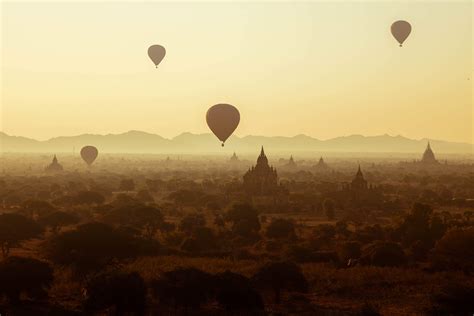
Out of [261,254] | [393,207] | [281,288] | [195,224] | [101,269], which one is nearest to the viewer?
[281,288]

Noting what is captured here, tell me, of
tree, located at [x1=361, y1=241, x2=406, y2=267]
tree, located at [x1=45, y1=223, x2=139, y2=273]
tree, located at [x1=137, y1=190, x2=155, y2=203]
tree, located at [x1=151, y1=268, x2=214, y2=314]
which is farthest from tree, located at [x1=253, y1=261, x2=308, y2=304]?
tree, located at [x1=137, y1=190, x2=155, y2=203]

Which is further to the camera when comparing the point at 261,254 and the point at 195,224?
the point at 195,224

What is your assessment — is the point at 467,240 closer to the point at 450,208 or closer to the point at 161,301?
the point at 161,301

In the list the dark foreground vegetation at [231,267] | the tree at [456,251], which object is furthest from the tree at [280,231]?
the tree at [456,251]

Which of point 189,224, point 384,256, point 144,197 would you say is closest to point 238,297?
point 384,256

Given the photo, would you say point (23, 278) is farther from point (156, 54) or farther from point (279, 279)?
point (156, 54)

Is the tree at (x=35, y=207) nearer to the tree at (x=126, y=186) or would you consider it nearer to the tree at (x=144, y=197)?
the tree at (x=144, y=197)

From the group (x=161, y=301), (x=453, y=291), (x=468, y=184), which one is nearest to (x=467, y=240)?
(x=453, y=291)

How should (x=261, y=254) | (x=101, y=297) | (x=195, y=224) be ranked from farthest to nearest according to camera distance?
(x=195, y=224)
(x=261, y=254)
(x=101, y=297)
